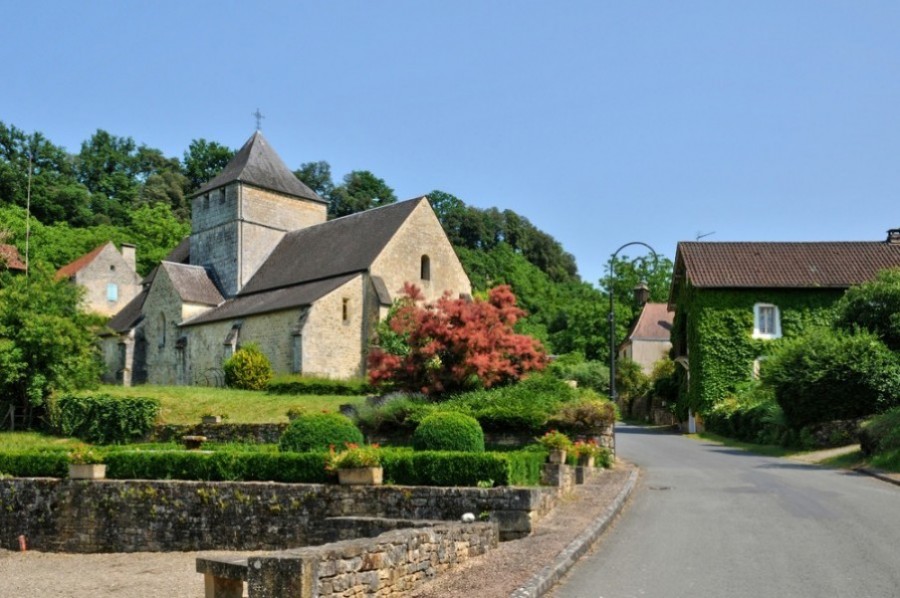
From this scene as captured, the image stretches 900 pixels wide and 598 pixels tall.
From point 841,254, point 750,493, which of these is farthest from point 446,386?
point 841,254

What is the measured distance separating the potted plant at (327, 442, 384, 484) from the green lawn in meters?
12.2

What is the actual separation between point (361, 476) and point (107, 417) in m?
16.4

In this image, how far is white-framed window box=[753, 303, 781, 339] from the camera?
3344 cm

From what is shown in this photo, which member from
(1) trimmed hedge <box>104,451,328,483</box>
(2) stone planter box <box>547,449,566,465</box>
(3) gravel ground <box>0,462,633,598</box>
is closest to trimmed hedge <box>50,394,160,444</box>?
(3) gravel ground <box>0,462,633,598</box>

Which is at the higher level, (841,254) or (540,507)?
(841,254)

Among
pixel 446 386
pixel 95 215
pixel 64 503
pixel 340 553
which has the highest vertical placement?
pixel 95 215

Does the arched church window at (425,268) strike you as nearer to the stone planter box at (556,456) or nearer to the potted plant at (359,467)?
the stone planter box at (556,456)

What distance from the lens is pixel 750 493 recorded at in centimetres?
1558

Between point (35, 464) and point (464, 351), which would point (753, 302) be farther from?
point (35, 464)

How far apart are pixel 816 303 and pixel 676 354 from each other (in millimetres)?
7654

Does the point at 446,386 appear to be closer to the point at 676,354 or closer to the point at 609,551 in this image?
the point at 609,551

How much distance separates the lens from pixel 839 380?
24.1m

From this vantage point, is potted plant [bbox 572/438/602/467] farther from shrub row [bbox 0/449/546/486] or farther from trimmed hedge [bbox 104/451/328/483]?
trimmed hedge [bbox 104/451/328/483]

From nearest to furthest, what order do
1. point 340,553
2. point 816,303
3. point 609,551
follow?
point 340,553, point 609,551, point 816,303
